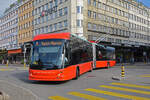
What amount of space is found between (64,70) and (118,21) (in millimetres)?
47391

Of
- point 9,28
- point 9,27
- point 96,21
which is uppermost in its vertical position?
point 9,27

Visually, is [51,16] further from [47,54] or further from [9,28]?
[47,54]

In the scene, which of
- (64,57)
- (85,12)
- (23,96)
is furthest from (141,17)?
(23,96)

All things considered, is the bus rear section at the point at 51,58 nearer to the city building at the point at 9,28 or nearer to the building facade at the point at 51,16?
the building facade at the point at 51,16

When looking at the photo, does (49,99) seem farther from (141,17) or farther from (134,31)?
(141,17)

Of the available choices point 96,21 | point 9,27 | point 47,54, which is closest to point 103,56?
point 47,54

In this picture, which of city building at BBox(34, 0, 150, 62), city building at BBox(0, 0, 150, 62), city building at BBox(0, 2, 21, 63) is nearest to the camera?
city building at BBox(34, 0, 150, 62)

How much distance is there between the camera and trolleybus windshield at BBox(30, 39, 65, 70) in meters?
10.7

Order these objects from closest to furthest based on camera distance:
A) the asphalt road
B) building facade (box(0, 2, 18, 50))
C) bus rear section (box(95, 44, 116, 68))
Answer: the asphalt road → bus rear section (box(95, 44, 116, 68)) → building facade (box(0, 2, 18, 50))

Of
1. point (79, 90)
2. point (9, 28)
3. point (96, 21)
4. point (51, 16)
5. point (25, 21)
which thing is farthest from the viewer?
point (9, 28)

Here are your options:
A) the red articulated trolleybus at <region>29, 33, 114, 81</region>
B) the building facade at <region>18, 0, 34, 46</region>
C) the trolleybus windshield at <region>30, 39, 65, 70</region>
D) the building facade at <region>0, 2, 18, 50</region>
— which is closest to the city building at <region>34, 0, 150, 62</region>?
the building facade at <region>18, 0, 34, 46</region>

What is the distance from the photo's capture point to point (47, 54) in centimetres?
1091

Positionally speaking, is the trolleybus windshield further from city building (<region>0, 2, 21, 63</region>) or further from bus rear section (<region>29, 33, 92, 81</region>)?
city building (<region>0, 2, 21, 63</region>)

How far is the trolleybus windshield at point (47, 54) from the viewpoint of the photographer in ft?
35.2
